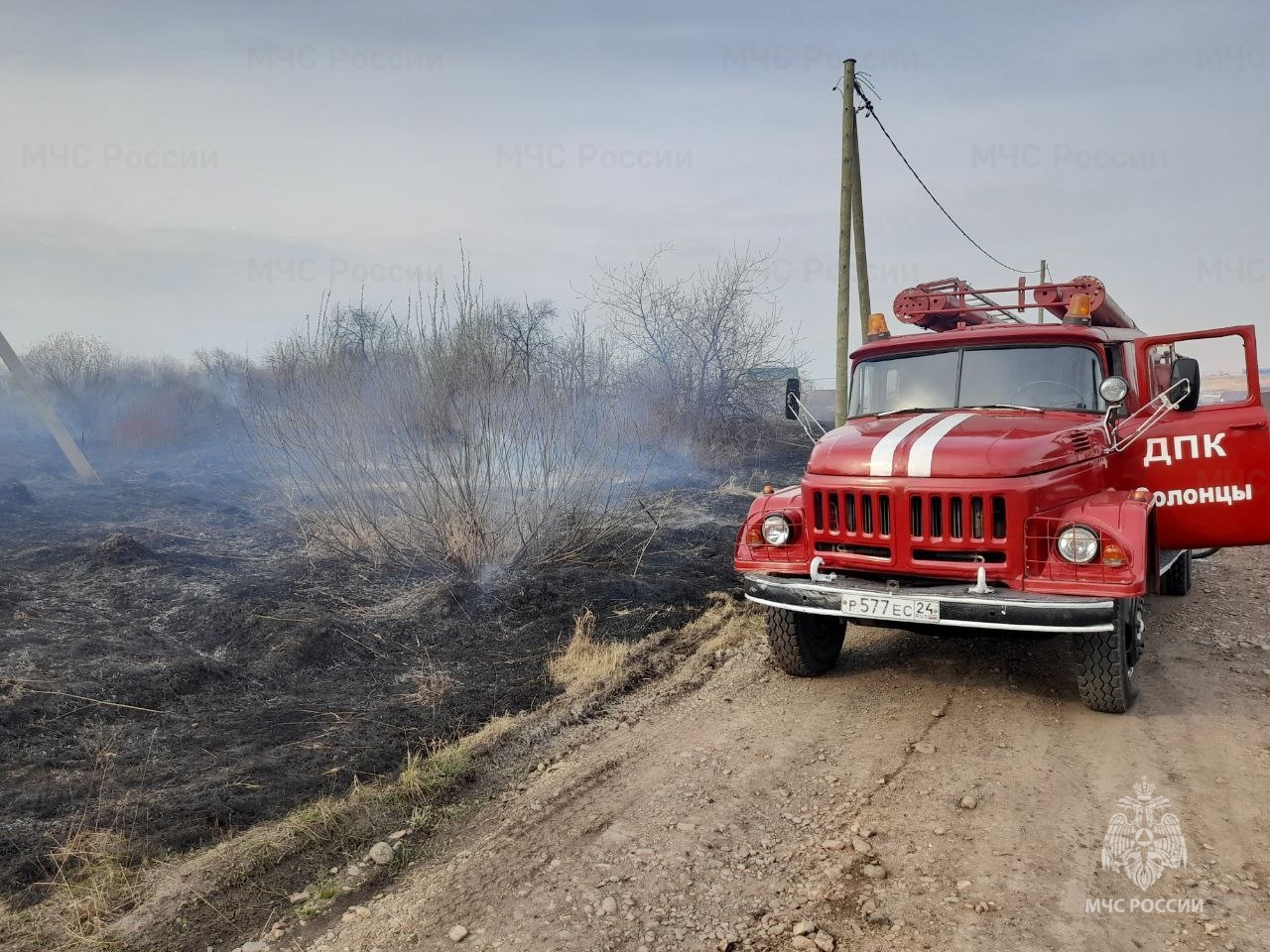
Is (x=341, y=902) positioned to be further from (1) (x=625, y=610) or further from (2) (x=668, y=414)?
(2) (x=668, y=414)

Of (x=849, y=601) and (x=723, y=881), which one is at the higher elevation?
(x=849, y=601)

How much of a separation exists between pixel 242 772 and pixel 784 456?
1539cm

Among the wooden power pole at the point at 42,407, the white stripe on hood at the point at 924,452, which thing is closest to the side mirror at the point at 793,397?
the white stripe on hood at the point at 924,452

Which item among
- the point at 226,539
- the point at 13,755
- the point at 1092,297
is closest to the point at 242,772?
the point at 13,755

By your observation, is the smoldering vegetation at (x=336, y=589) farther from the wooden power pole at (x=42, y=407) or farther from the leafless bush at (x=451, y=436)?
the wooden power pole at (x=42, y=407)

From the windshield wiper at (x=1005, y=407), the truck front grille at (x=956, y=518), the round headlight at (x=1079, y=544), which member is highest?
the windshield wiper at (x=1005, y=407)

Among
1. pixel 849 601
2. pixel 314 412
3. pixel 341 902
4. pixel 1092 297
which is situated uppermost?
pixel 1092 297

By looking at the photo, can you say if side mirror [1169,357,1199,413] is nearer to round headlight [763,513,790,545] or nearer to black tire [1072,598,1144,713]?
black tire [1072,598,1144,713]

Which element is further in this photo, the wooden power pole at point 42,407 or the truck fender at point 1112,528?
the wooden power pole at point 42,407

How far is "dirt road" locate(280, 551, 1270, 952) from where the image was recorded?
2.80 metres

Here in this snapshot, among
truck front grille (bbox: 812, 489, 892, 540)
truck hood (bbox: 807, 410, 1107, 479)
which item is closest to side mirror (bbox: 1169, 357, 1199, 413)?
truck hood (bbox: 807, 410, 1107, 479)

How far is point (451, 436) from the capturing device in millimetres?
7945

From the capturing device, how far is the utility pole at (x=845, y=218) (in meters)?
11.3

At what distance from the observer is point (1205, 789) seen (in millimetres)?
3654
